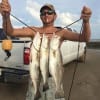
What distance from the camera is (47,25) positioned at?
4.51 meters

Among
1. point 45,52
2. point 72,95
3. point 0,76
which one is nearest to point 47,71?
point 45,52

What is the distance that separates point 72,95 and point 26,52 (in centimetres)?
237

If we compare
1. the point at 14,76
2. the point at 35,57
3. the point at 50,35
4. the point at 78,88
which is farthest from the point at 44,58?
the point at 78,88

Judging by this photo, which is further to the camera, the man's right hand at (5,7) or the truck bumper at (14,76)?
the truck bumper at (14,76)

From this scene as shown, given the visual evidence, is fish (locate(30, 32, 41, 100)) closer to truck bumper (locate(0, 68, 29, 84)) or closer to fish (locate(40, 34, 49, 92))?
fish (locate(40, 34, 49, 92))

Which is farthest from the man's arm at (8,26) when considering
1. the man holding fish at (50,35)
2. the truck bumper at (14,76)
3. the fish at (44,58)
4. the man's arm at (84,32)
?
the truck bumper at (14,76)

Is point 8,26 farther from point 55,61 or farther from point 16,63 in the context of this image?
point 16,63

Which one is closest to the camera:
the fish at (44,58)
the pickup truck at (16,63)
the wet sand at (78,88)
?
the fish at (44,58)

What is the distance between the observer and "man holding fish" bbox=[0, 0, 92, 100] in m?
4.08

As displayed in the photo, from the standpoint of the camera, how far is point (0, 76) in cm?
898

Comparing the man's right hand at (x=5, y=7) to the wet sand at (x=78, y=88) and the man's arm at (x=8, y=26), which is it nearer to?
the man's arm at (x=8, y=26)

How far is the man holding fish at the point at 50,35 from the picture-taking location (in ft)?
13.4

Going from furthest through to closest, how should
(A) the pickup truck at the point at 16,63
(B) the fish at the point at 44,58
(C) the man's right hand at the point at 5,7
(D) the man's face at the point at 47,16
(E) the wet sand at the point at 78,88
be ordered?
(E) the wet sand at the point at 78,88 < (A) the pickup truck at the point at 16,63 < (D) the man's face at the point at 47,16 < (C) the man's right hand at the point at 5,7 < (B) the fish at the point at 44,58

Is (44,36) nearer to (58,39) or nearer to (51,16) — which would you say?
(58,39)
